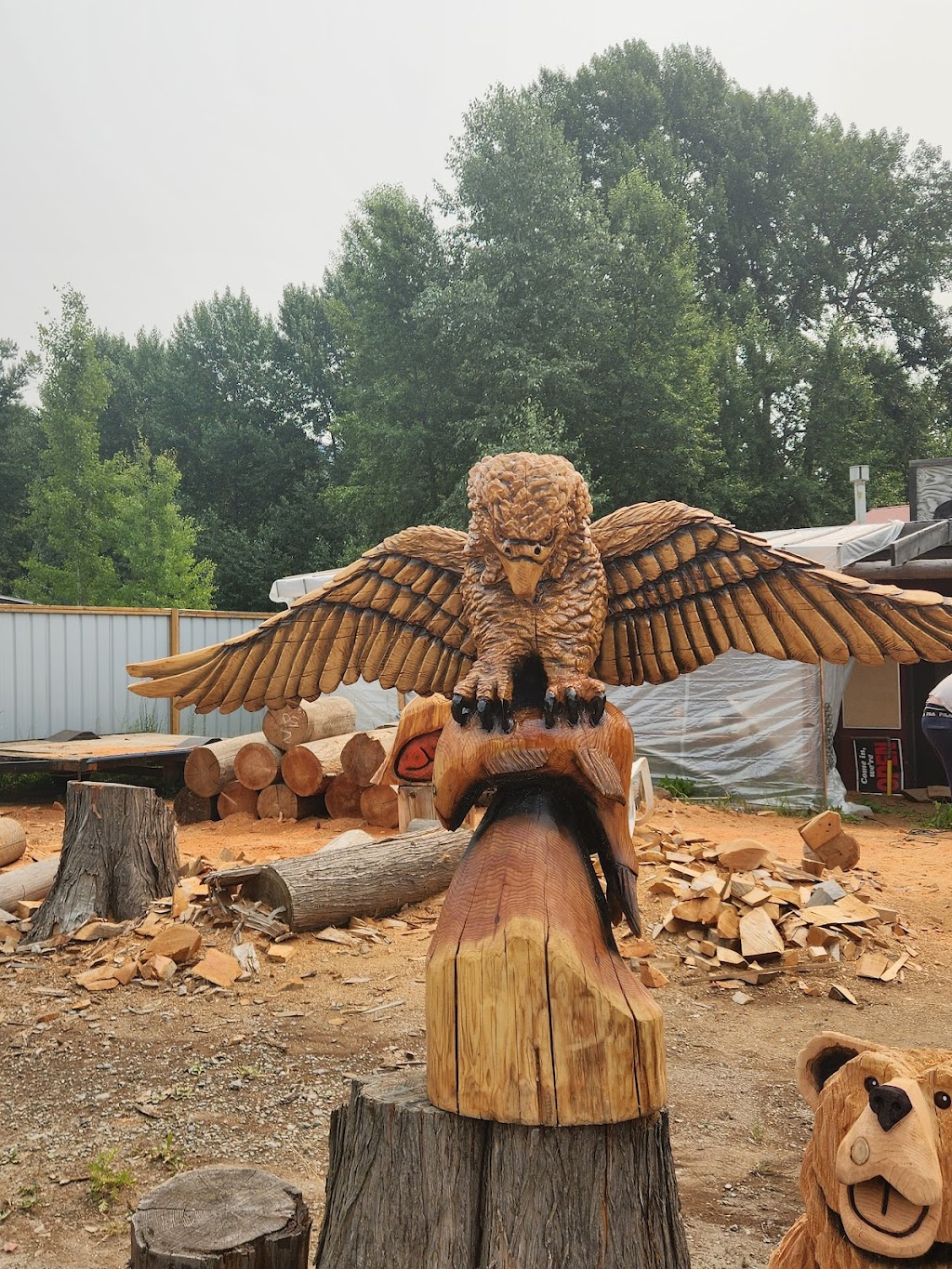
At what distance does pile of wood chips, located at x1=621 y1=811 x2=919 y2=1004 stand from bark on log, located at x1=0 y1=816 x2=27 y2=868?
4.95 metres

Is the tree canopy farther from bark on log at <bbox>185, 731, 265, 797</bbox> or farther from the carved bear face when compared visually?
the carved bear face

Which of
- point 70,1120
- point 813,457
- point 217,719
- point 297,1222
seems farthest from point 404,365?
point 297,1222

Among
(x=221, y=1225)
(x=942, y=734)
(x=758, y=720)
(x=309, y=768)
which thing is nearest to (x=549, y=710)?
(x=221, y=1225)

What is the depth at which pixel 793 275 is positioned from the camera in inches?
974

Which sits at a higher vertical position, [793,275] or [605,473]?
[793,275]

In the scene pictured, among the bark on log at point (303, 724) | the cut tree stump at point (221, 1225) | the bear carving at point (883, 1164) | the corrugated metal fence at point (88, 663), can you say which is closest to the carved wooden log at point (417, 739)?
the bark on log at point (303, 724)

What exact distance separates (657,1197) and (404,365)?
17.1 m

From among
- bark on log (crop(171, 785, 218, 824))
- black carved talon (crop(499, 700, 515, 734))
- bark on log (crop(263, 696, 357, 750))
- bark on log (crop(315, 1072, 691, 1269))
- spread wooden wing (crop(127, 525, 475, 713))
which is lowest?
bark on log (crop(171, 785, 218, 824))

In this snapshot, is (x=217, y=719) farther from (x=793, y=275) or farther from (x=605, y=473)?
(x=793, y=275)

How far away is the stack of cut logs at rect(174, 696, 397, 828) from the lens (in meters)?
10.1

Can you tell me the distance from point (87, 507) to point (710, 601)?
667 inches

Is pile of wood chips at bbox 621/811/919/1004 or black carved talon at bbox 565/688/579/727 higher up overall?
black carved talon at bbox 565/688/579/727

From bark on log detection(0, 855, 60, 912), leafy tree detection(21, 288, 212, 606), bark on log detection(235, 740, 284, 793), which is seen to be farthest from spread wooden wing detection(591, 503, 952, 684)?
leafy tree detection(21, 288, 212, 606)

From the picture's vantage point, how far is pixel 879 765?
12453 millimetres
